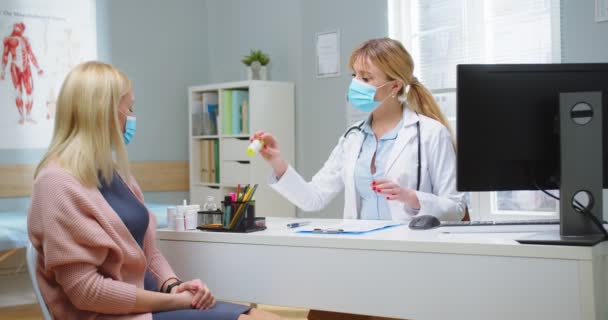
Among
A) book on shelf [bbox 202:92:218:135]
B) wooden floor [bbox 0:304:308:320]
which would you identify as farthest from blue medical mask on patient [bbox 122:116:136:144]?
book on shelf [bbox 202:92:218:135]

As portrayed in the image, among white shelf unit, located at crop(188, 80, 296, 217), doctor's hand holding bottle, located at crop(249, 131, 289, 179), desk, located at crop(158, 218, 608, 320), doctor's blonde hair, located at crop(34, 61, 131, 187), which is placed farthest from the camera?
white shelf unit, located at crop(188, 80, 296, 217)

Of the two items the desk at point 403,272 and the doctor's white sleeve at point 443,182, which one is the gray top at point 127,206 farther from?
the doctor's white sleeve at point 443,182

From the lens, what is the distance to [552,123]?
1899 millimetres

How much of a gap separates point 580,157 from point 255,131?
125 inches

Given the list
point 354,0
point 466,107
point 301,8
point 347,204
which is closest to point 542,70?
point 466,107

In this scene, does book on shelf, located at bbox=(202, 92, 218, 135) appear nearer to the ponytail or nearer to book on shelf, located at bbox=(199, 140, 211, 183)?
book on shelf, located at bbox=(199, 140, 211, 183)

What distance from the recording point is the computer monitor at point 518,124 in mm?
1870

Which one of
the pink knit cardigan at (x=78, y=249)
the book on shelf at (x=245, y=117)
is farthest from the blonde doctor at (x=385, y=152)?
the book on shelf at (x=245, y=117)

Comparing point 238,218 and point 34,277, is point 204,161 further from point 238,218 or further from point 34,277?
point 34,277

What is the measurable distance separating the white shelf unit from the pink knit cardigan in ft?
9.82

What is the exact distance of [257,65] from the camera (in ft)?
16.4

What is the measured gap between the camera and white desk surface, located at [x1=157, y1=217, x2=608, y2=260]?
5.60 feet

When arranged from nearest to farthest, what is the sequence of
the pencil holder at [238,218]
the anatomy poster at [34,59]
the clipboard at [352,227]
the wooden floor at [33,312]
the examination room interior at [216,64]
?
the clipboard at [352,227], the pencil holder at [238,218], the wooden floor at [33,312], the examination room interior at [216,64], the anatomy poster at [34,59]

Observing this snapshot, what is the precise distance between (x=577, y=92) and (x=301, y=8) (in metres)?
3.33
